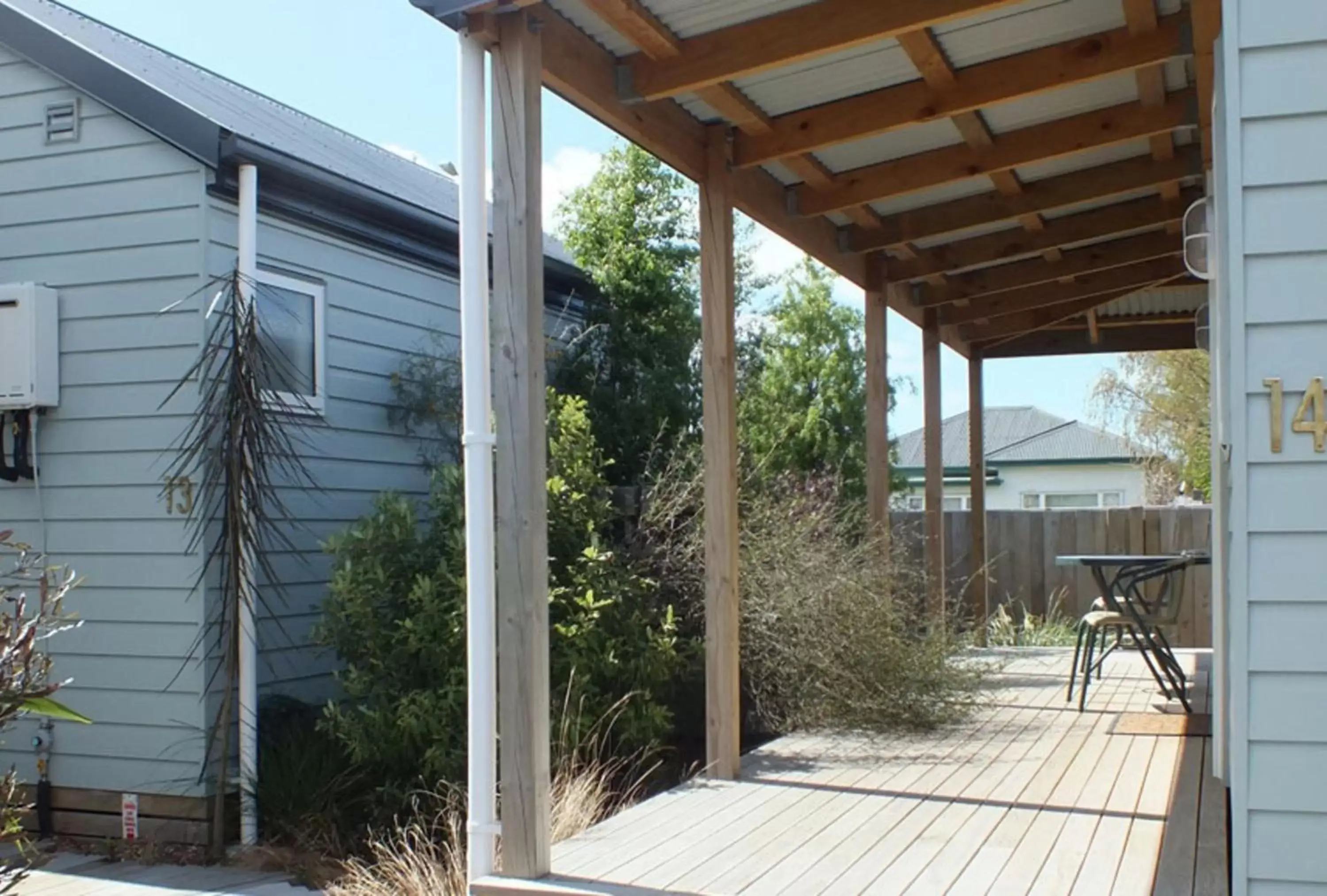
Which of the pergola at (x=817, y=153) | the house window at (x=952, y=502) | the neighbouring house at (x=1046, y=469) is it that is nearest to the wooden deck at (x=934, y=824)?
the pergola at (x=817, y=153)

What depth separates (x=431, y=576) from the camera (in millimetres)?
6129

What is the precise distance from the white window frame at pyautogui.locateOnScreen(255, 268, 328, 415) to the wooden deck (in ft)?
9.96

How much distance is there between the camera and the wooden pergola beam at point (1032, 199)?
20.7 ft

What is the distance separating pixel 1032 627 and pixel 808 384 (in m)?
2.78

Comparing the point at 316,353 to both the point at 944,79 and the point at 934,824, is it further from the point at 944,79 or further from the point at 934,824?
the point at 934,824

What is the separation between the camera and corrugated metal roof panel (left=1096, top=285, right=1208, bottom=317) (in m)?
9.12

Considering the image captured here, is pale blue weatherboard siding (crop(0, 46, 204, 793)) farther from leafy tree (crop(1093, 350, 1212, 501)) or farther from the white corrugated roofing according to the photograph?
leafy tree (crop(1093, 350, 1212, 501))

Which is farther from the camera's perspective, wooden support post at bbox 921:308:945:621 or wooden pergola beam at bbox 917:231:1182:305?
wooden support post at bbox 921:308:945:621

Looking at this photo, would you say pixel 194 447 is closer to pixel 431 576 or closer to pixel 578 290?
pixel 431 576

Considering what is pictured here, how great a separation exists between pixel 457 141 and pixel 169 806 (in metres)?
3.92

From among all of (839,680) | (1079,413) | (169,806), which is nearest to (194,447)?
(169,806)

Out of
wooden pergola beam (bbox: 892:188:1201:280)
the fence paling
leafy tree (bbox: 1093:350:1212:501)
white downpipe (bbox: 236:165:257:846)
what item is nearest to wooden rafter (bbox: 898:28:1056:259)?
wooden pergola beam (bbox: 892:188:1201:280)

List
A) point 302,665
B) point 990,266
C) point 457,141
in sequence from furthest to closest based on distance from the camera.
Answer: point 990,266, point 302,665, point 457,141

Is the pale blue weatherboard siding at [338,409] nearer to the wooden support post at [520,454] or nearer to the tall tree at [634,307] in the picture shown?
the tall tree at [634,307]
